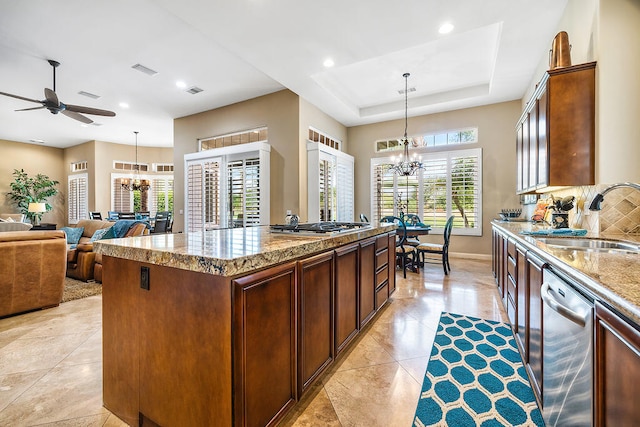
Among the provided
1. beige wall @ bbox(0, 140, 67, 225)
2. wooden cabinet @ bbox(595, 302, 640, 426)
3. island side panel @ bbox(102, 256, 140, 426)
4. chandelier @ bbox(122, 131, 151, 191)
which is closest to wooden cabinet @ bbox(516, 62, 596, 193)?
wooden cabinet @ bbox(595, 302, 640, 426)

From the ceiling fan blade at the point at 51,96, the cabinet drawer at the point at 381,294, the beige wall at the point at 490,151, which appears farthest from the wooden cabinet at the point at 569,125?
the ceiling fan blade at the point at 51,96

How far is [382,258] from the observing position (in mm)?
2885

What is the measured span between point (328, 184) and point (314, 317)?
4348mm

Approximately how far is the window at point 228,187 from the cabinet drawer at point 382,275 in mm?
2980

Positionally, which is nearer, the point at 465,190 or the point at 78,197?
the point at 465,190

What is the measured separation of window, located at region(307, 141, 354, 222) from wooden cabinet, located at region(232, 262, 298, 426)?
3.96 metres

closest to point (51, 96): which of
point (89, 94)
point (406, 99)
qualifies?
point (89, 94)

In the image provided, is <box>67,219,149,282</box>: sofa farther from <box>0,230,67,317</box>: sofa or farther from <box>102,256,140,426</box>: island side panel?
<box>102,256,140,426</box>: island side panel

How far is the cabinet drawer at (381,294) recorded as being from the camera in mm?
2822

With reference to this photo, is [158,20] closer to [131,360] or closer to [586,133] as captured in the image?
[131,360]

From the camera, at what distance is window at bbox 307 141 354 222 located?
5355 millimetres

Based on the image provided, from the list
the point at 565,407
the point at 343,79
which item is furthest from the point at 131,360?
the point at 343,79

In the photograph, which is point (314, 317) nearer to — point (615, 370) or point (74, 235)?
point (615, 370)

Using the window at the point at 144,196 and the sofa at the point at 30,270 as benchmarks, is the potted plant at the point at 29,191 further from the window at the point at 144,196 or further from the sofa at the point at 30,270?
the sofa at the point at 30,270
